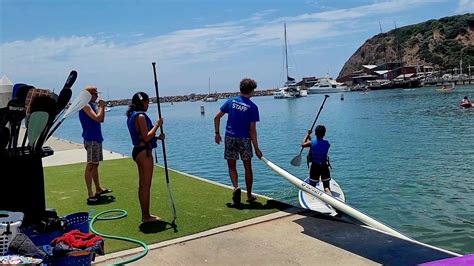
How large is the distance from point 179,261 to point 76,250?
1297 mm

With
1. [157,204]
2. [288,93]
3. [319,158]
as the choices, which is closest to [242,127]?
[319,158]

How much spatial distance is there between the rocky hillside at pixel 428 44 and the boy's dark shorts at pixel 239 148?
141372 mm

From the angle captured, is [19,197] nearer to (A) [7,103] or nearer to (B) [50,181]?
(A) [7,103]

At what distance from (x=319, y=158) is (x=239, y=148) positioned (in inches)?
57.9

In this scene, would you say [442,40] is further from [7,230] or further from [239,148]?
[7,230]

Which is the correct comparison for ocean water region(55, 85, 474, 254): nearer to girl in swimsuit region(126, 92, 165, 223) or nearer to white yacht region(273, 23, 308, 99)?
girl in swimsuit region(126, 92, 165, 223)

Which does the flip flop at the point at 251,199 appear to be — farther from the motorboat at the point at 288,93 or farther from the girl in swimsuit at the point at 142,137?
the motorboat at the point at 288,93

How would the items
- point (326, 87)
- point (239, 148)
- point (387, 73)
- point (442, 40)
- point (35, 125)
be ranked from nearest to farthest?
point (35, 125) < point (239, 148) < point (326, 87) < point (387, 73) < point (442, 40)

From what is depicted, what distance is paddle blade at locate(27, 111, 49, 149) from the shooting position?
438 centimetres

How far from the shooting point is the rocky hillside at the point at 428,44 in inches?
5596

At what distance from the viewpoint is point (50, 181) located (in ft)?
34.1

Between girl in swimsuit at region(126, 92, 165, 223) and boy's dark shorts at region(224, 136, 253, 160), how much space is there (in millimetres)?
1385

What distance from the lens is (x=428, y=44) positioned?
152m

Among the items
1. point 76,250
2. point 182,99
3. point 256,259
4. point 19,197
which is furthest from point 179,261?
point 182,99
